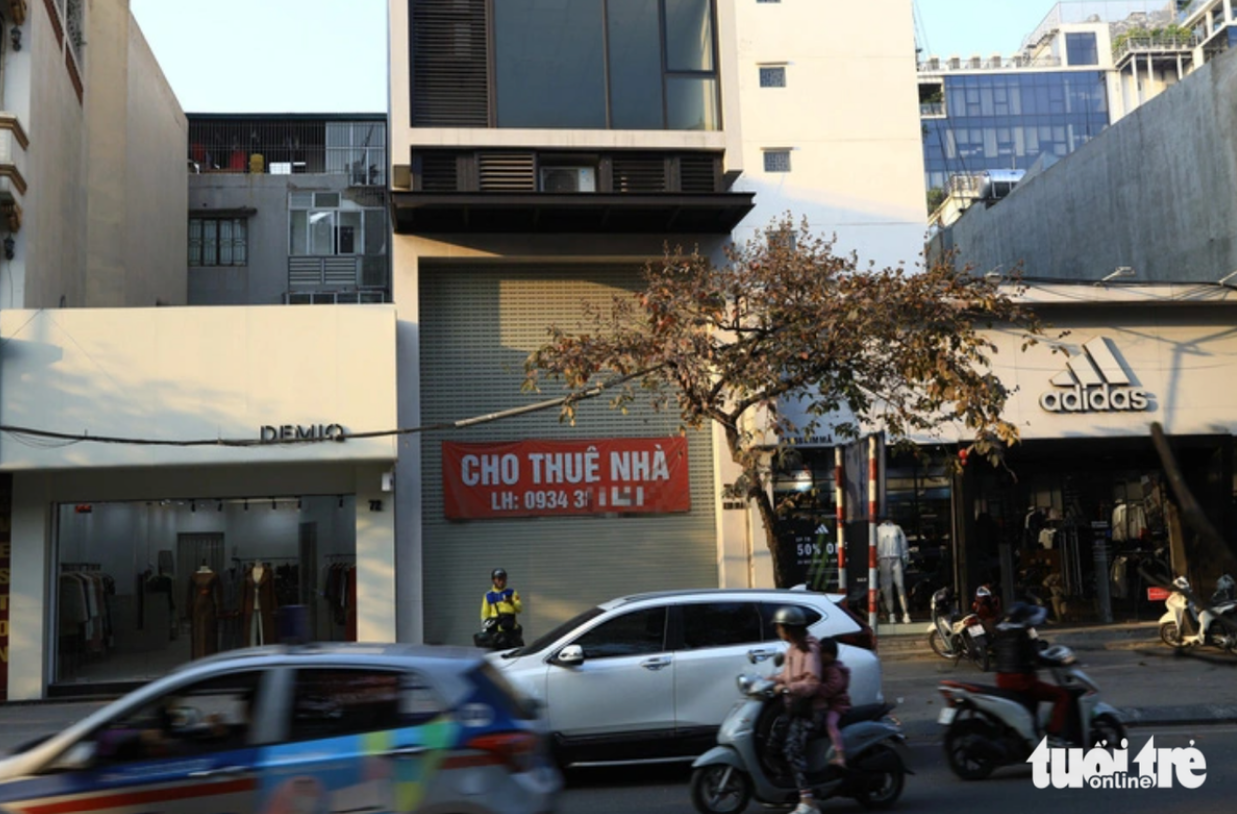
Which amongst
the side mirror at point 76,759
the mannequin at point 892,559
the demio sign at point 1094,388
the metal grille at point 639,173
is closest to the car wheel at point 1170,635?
the demio sign at point 1094,388

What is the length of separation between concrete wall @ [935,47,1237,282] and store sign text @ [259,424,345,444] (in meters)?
15.5

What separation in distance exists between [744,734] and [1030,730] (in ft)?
8.47

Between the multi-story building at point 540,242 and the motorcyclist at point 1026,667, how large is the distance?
882 centimetres

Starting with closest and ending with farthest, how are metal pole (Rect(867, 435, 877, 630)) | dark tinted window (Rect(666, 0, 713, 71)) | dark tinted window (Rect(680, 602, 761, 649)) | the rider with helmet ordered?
the rider with helmet → dark tinted window (Rect(680, 602, 761, 649)) → metal pole (Rect(867, 435, 877, 630)) → dark tinted window (Rect(666, 0, 713, 71))

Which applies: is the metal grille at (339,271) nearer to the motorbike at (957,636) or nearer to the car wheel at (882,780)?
the motorbike at (957,636)

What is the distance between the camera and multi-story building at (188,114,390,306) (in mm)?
29391

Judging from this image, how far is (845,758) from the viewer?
8.71 meters

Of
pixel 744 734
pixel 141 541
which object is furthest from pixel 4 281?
pixel 744 734

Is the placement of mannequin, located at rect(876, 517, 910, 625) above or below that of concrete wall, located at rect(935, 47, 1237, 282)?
below

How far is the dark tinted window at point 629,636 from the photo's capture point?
10.4 metres

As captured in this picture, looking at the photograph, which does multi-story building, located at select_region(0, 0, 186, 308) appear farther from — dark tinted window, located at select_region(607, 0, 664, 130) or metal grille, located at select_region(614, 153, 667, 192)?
dark tinted window, located at select_region(607, 0, 664, 130)

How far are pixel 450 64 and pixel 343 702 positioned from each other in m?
14.3

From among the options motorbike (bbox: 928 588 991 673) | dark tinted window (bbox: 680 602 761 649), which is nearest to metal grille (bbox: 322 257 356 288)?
motorbike (bbox: 928 588 991 673)

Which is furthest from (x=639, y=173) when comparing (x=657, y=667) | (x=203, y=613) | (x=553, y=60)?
(x=657, y=667)
